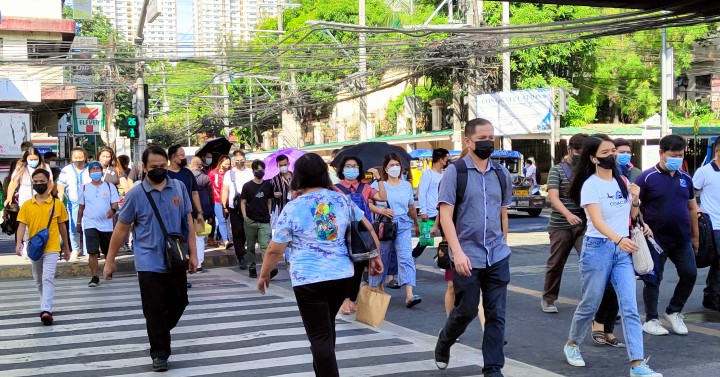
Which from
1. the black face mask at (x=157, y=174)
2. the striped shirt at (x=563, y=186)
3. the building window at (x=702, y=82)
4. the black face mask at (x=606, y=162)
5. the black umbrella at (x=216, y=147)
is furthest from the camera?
the building window at (x=702, y=82)

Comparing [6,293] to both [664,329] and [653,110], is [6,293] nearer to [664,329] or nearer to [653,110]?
[664,329]

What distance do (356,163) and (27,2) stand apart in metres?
34.8

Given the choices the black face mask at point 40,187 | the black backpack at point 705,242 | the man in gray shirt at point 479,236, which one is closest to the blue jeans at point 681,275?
the black backpack at point 705,242

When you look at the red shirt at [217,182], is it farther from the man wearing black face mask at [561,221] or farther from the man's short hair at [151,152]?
the man's short hair at [151,152]

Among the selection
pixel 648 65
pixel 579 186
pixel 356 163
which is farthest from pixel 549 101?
pixel 579 186

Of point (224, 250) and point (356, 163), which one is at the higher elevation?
point (356, 163)

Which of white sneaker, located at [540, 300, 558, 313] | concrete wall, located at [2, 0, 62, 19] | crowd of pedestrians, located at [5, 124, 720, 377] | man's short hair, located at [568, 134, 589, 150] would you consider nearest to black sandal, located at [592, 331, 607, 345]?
crowd of pedestrians, located at [5, 124, 720, 377]

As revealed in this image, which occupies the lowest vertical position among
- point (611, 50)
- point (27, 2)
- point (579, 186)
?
point (579, 186)

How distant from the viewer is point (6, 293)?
503 inches

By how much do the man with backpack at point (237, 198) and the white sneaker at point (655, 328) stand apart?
7.76 meters

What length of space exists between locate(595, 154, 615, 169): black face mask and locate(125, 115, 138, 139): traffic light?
20112 mm

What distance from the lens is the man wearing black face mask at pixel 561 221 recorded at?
9070 millimetres

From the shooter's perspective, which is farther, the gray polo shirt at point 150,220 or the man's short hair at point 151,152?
the man's short hair at point 151,152

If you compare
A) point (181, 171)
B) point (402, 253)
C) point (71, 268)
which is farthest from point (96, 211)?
point (402, 253)
